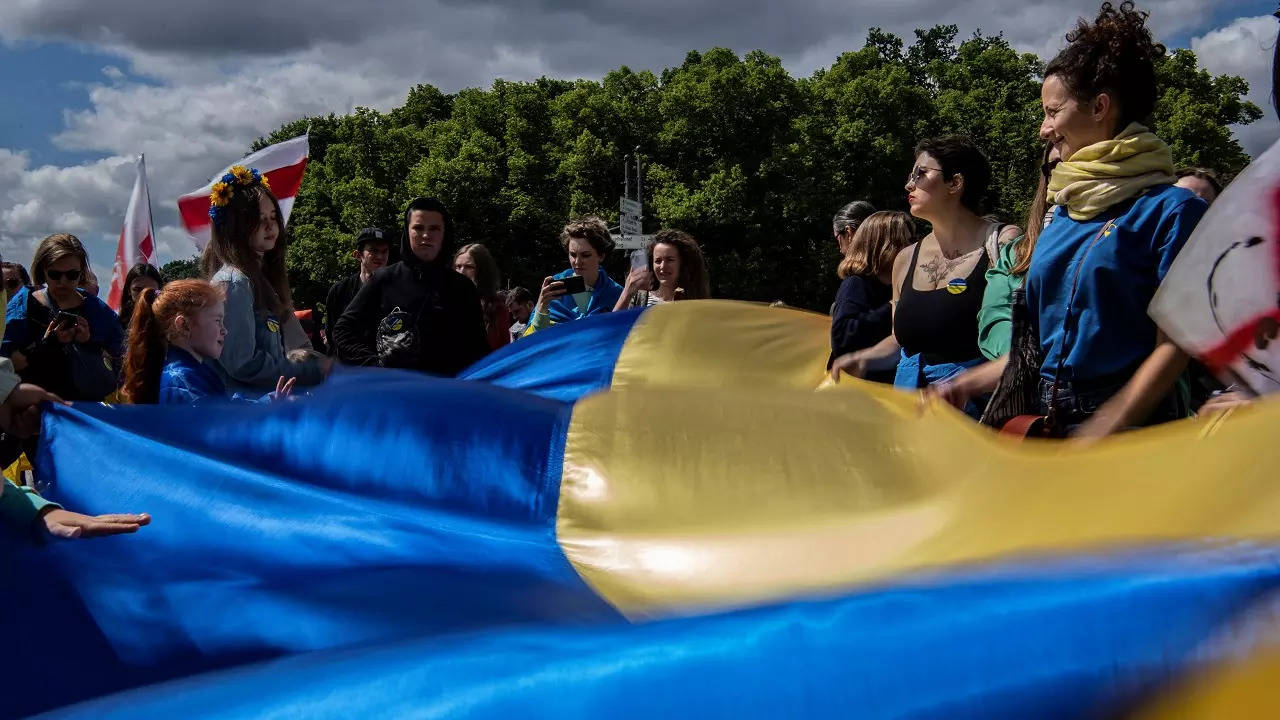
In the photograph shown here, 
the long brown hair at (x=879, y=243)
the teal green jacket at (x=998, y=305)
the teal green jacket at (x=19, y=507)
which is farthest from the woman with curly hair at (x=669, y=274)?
the teal green jacket at (x=19, y=507)

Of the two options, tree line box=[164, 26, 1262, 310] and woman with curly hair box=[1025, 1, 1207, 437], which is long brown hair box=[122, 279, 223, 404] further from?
tree line box=[164, 26, 1262, 310]

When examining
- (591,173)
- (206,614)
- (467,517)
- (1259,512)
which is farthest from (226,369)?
(591,173)

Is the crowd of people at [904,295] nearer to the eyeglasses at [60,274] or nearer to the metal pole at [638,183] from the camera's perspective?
the eyeglasses at [60,274]

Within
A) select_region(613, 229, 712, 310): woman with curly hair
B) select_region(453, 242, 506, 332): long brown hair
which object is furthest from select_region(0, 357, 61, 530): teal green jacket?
select_region(453, 242, 506, 332): long brown hair

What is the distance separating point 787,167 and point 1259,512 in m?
30.7

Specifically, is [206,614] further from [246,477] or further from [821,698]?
[821,698]

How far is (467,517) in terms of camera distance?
2.89 meters

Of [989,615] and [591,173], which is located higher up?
[591,173]

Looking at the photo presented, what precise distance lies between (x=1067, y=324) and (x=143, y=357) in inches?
121

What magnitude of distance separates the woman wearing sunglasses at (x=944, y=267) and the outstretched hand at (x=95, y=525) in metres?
2.32

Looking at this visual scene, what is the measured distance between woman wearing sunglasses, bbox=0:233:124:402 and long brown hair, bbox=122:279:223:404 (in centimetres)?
225

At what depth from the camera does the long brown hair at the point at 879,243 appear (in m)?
4.64

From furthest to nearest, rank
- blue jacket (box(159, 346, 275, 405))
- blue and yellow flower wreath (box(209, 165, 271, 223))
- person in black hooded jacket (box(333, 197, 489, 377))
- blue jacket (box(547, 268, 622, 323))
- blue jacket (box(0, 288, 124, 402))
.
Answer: blue jacket (box(547, 268, 622, 323)) → blue jacket (box(0, 288, 124, 402)) → person in black hooded jacket (box(333, 197, 489, 377)) → blue and yellow flower wreath (box(209, 165, 271, 223)) → blue jacket (box(159, 346, 275, 405))

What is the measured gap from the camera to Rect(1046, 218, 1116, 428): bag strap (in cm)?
244
